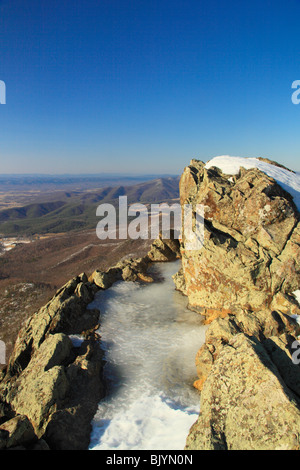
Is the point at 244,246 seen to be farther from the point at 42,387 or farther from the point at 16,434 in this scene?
the point at 16,434

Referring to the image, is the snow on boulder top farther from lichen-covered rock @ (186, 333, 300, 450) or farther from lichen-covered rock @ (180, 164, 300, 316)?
lichen-covered rock @ (186, 333, 300, 450)

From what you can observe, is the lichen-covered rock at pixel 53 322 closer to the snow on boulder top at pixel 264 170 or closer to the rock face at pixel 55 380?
the rock face at pixel 55 380

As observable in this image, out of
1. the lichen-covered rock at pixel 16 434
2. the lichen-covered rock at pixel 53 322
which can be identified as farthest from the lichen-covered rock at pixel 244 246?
the lichen-covered rock at pixel 16 434

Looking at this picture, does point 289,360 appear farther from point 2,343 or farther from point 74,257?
point 74,257

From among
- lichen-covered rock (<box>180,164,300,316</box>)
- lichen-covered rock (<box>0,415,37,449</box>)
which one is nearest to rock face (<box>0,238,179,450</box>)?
lichen-covered rock (<box>0,415,37,449</box>)
